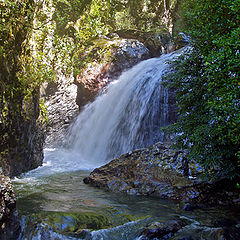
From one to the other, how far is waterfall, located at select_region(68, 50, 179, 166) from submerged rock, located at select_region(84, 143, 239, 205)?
3.82 meters

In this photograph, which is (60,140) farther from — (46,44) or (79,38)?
(79,38)

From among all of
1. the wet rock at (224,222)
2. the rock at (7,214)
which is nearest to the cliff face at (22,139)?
the rock at (7,214)

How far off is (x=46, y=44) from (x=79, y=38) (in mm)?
3891

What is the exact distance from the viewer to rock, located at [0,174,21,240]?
3.51 metres

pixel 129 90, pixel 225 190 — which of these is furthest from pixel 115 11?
pixel 225 190

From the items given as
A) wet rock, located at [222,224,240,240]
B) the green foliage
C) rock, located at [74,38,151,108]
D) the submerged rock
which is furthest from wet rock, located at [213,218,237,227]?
rock, located at [74,38,151,108]

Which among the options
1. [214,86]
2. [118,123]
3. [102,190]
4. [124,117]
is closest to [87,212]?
[102,190]

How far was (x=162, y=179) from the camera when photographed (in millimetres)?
6758

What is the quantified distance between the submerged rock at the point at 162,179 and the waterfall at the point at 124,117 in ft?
12.5

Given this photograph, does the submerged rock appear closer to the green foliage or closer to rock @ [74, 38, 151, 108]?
the green foliage

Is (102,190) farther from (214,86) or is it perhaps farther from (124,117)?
(124,117)

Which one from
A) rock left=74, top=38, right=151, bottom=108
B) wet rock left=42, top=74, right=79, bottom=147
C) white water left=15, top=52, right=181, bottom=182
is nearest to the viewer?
white water left=15, top=52, right=181, bottom=182

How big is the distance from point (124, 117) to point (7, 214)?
388 inches

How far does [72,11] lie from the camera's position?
60.2ft
